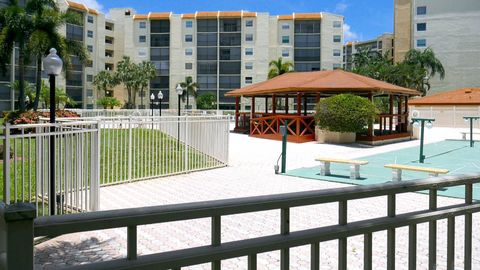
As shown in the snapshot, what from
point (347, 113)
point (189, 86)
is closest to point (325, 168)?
point (347, 113)

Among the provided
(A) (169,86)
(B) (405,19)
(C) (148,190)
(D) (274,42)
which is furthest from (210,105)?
(C) (148,190)

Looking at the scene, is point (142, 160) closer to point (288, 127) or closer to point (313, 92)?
point (288, 127)

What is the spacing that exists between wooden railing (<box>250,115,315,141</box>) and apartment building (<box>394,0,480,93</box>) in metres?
51.5

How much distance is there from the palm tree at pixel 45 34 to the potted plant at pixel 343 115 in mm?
18908

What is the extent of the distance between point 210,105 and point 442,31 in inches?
1439

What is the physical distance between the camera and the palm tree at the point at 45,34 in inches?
1216

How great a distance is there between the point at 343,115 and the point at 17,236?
Answer: 2140 centimetres

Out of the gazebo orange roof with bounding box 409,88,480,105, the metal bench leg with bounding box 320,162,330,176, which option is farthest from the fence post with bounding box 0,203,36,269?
the gazebo orange roof with bounding box 409,88,480,105

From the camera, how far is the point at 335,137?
926 inches

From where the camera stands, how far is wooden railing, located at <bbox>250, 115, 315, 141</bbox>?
2420 cm

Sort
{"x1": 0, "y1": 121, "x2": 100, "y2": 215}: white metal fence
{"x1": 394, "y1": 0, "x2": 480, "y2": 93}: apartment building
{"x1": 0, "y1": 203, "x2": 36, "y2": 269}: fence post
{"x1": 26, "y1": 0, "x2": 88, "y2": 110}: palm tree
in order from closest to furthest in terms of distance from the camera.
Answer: {"x1": 0, "y1": 203, "x2": 36, "y2": 269}: fence post < {"x1": 0, "y1": 121, "x2": 100, "y2": 215}: white metal fence < {"x1": 26, "y1": 0, "x2": 88, "y2": 110}: palm tree < {"x1": 394, "y1": 0, "x2": 480, "y2": 93}: apartment building

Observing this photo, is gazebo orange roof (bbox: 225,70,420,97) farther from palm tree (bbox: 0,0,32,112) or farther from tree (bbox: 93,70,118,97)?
tree (bbox: 93,70,118,97)

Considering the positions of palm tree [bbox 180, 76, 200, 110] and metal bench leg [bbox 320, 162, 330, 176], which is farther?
palm tree [bbox 180, 76, 200, 110]

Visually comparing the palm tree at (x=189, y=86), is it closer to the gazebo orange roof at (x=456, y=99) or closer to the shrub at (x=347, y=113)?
the gazebo orange roof at (x=456, y=99)
